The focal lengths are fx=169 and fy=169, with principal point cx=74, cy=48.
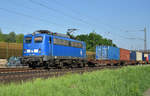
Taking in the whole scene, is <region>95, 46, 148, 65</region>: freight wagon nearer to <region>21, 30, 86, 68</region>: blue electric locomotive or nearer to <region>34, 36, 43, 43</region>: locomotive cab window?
<region>21, 30, 86, 68</region>: blue electric locomotive

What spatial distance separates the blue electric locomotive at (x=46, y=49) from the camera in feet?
56.0

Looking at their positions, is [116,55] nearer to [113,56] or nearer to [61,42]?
[113,56]

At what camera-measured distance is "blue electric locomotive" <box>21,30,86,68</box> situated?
56.0 ft

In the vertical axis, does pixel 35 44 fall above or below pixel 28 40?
below

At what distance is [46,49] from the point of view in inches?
679

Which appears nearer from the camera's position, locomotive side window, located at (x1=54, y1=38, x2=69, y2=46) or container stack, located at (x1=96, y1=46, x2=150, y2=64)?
locomotive side window, located at (x1=54, y1=38, x2=69, y2=46)

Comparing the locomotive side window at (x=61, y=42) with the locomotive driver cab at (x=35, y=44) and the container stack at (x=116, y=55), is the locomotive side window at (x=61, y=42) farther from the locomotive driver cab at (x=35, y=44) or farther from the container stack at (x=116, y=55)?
the container stack at (x=116, y=55)

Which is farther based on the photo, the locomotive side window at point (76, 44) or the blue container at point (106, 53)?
the blue container at point (106, 53)

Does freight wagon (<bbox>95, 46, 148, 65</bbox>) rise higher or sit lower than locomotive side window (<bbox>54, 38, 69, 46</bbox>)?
lower

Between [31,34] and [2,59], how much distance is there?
11.6 m

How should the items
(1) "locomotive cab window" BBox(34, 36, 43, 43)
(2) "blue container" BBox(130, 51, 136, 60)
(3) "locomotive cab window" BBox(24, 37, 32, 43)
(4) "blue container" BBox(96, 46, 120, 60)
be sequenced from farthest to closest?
(2) "blue container" BBox(130, 51, 136, 60) → (4) "blue container" BBox(96, 46, 120, 60) → (3) "locomotive cab window" BBox(24, 37, 32, 43) → (1) "locomotive cab window" BBox(34, 36, 43, 43)

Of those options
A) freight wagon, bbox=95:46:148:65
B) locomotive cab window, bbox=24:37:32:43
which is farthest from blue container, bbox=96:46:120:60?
locomotive cab window, bbox=24:37:32:43

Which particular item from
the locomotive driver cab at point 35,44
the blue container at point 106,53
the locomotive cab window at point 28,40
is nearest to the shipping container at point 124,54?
the blue container at point 106,53

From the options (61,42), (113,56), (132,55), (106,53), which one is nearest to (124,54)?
(132,55)
